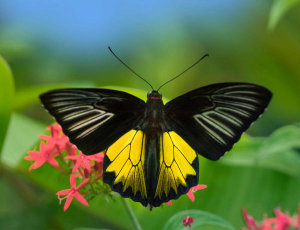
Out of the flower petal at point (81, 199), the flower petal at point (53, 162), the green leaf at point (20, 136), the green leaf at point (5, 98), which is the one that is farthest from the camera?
the green leaf at point (20, 136)

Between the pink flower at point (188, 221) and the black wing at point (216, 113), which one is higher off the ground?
the black wing at point (216, 113)

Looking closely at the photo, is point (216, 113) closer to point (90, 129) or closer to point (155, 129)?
point (155, 129)

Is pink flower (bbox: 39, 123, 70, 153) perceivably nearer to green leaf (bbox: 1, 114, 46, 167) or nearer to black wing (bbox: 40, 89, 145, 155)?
black wing (bbox: 40, 89, 145, 155)

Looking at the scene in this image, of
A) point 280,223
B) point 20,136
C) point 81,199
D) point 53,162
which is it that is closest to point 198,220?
point 280,223

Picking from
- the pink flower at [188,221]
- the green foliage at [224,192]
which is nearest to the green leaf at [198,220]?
the pink flower at [188,221]

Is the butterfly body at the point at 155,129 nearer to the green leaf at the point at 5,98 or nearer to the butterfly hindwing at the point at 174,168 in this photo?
the butterfly hindwing at the point at 174,168

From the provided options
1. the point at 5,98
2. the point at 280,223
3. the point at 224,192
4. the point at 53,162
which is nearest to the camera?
the point at 280,223

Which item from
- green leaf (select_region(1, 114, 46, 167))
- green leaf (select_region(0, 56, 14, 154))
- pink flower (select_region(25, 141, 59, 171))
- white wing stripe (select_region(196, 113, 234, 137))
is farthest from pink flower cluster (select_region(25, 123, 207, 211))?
green leaf (select_region(1, 114, 46, 167))
